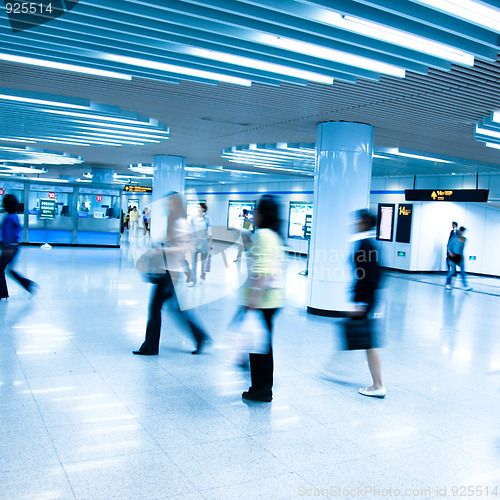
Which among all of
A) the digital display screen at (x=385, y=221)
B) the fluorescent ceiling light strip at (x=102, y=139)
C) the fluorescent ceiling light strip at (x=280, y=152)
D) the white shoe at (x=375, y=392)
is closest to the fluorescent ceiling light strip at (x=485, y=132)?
the fluorescent ceiling light strip at (x=280, y=152)

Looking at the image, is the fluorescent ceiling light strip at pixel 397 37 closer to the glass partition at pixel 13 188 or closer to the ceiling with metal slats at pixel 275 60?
the ceiling with metal slats at pixel 275 60

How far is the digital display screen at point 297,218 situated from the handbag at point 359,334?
20215 mm

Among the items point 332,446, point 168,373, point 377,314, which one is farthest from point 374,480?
point 168,373

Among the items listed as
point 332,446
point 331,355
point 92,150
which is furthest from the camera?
point 92,150

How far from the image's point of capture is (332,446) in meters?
3.86

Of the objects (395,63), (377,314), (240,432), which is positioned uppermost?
(395,63)

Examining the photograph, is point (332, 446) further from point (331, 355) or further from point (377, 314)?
point (331, 355)

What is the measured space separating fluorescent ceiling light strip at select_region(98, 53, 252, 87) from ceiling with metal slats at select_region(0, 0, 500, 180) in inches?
0.5

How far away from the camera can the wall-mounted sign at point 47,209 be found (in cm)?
2223

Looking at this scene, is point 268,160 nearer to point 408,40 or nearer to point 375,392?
point 408,40

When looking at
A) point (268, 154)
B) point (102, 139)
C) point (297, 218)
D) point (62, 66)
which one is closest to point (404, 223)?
point (297, 218)

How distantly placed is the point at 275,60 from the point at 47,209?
19.2 m

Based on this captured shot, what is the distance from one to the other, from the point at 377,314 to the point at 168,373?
92.1 inches

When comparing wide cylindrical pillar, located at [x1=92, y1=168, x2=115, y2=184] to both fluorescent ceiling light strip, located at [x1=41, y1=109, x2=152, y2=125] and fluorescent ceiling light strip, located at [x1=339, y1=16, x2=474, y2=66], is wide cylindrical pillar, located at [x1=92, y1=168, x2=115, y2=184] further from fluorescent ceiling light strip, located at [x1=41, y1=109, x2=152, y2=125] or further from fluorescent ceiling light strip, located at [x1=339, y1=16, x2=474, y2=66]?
fluorescent ceiling light strip, located at [x1=339, y1=16, x2=474, y2=66]
